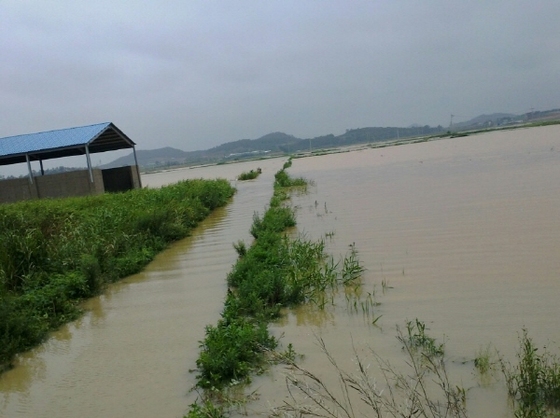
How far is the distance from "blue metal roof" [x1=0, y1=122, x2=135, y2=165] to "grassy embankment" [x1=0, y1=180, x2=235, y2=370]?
5.82m

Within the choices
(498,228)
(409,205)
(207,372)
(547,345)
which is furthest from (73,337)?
(409,205)

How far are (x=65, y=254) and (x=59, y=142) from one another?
551 inches

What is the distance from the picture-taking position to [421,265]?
8.45 metres

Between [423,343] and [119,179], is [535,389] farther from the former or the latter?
[119,179]

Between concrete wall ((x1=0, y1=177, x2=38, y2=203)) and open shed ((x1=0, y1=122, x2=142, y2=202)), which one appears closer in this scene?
open shed ((x1=0, y1=122, x2=142, y2=202))

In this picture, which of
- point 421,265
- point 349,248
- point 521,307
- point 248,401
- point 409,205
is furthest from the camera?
point 409,205

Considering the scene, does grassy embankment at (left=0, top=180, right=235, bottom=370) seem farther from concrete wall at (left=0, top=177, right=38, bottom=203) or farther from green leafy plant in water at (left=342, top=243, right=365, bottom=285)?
concrete wall at (left=0, top=177, right=38, bottom=203)

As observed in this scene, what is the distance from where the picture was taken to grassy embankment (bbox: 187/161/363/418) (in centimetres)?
482

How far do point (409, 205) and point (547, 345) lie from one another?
33.4 feet

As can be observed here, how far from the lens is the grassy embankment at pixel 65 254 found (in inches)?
267

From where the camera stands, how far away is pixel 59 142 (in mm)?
21516

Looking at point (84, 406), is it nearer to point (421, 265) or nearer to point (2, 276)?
point (2, 276)

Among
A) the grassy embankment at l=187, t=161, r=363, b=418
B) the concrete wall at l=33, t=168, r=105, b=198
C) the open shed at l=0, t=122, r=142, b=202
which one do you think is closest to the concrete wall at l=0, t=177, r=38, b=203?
the open shed at l=0, t=122, r=142, b=202

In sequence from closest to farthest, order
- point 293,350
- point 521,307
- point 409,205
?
point 293,350, point 521,307, point 409,205
